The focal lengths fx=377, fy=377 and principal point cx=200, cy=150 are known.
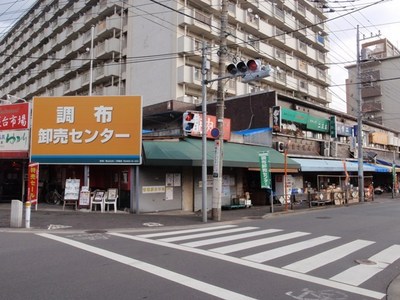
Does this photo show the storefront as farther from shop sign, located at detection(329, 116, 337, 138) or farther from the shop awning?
shop sign, located at detection(329, 116, 337, 138)

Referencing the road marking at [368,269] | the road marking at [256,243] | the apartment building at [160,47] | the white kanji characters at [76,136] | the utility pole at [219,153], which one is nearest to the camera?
the road marking at [368,269]

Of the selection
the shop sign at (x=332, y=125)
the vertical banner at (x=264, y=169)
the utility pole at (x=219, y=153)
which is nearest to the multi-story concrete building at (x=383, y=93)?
the shop sign at (x=332, y=125)

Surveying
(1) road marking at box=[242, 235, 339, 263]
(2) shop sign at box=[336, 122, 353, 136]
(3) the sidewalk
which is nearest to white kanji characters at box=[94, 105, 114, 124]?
(3) the sidewalk

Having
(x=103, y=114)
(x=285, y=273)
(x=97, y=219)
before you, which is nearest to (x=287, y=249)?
(x=285, y=273)

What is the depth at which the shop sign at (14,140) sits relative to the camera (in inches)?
726

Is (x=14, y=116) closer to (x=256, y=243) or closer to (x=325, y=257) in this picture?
(x=256, y=243)

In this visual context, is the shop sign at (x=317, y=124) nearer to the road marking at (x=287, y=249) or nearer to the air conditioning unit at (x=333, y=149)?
the air conditioning unit at (x=333, y=149)

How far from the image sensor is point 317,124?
101 feet

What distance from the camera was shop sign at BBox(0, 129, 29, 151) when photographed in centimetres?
1844

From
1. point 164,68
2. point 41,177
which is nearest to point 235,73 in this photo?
point 41,177

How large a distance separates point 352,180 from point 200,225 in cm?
2653

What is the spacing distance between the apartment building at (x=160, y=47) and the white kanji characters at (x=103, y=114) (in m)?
11.9

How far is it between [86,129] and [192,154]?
5.19 metres

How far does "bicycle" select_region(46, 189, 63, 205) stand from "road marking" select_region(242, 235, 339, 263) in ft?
46.3
